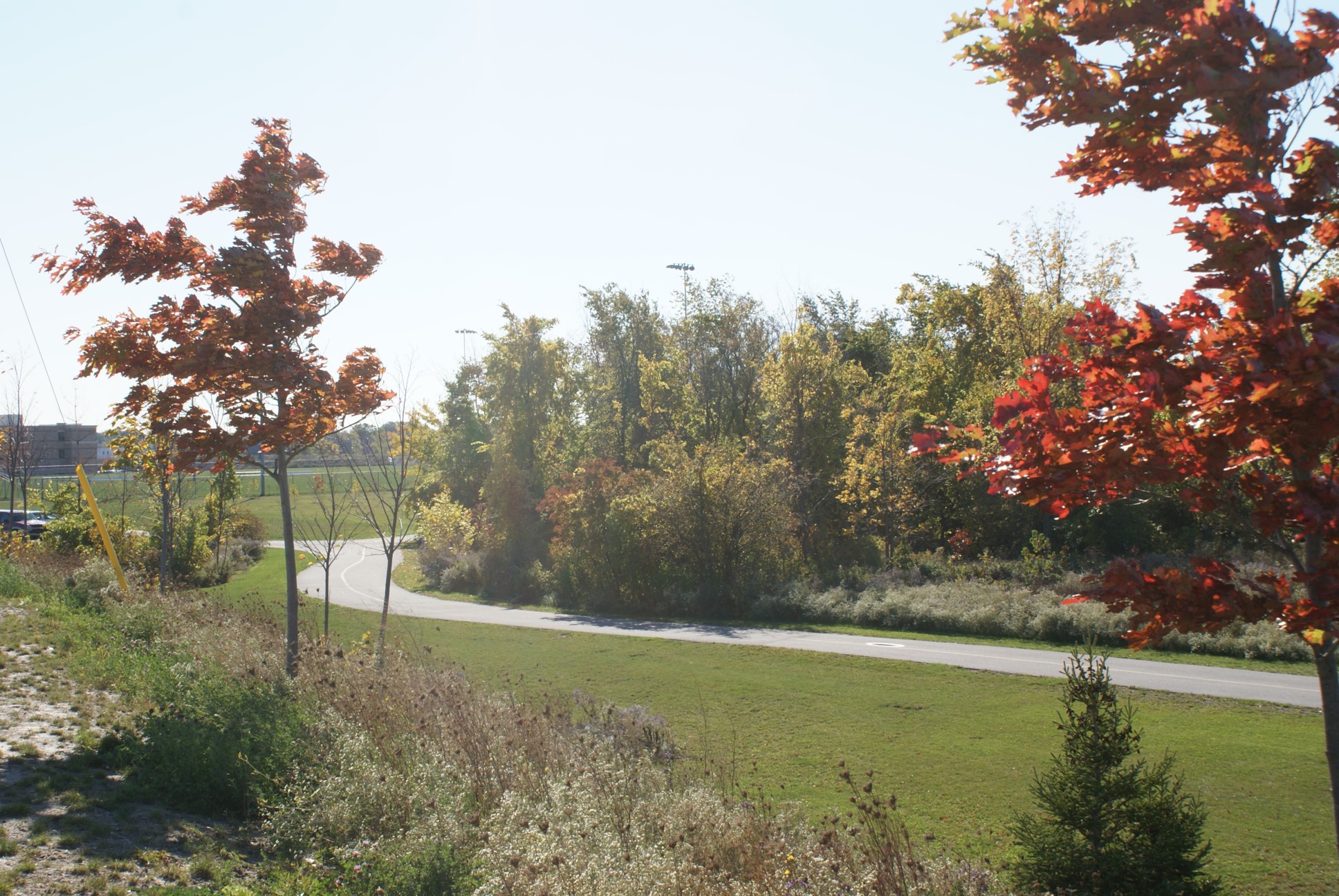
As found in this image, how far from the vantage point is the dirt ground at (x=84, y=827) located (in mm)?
4801

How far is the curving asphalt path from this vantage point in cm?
1209

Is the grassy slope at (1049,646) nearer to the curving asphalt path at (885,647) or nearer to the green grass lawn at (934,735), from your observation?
the curving asphalt path at (885,647)

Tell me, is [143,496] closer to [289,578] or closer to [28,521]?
[28,521]

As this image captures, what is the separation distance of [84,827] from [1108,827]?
6240 mm

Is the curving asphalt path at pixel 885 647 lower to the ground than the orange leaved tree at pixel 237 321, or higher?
lower

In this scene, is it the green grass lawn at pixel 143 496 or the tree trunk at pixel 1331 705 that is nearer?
the tree trunk at pixel 1331 705

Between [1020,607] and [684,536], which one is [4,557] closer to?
[684,536]

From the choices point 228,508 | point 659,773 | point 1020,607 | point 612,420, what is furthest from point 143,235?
point 612,420

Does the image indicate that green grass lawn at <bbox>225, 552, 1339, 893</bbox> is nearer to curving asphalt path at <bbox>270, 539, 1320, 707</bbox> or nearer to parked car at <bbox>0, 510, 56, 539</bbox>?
curving asphalt path at <bbox>270, 539, 1320, 707</bbox>

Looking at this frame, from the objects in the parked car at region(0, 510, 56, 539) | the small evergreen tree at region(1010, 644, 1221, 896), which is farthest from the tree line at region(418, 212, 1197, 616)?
the parked car at region(0, 510, 56, 539)

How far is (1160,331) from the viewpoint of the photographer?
10.5 ft

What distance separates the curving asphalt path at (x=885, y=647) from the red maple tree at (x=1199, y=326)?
9.18 metres

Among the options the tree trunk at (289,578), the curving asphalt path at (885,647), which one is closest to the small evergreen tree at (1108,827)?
the curving asphalt path at (885,647)

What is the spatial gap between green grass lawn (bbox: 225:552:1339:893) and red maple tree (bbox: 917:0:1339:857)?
335 cm
